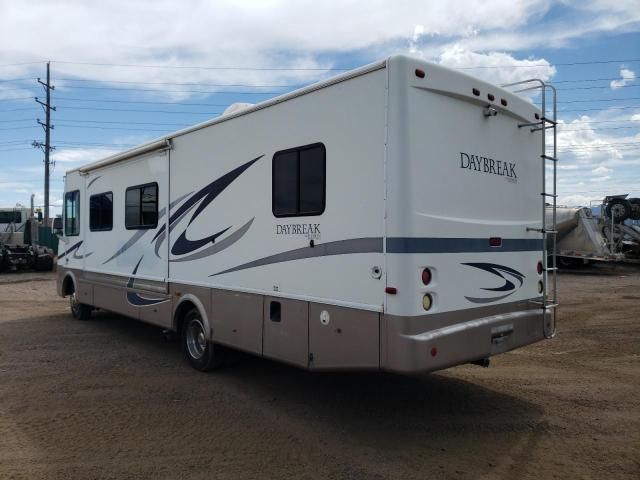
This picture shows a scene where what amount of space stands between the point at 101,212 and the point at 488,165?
6426 mm

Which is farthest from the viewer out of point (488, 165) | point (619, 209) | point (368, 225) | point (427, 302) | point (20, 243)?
point (20, 243)

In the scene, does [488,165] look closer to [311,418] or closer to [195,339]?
[311,418]

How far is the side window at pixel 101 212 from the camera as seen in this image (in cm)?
854

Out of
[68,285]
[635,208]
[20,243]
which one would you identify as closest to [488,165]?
[68,285]

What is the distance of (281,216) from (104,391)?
8.84 feet

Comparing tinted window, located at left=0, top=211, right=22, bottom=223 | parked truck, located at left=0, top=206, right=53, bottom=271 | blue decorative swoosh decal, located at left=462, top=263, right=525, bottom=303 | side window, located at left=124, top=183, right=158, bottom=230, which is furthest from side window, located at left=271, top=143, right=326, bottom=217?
tinted window, located at left=0, top=211, right=22, bottom=223

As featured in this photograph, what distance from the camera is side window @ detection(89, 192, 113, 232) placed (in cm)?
854

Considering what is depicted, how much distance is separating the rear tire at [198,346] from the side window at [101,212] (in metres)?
2.70

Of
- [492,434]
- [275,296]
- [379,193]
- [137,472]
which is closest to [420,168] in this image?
[379,193]

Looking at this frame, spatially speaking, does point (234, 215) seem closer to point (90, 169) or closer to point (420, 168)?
point (420, 168)

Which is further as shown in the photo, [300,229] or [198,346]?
[198,346]

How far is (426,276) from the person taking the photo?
423 cm

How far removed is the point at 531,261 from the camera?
5387mm

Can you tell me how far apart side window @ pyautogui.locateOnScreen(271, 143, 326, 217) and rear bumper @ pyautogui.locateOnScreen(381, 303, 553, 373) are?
132 cm
